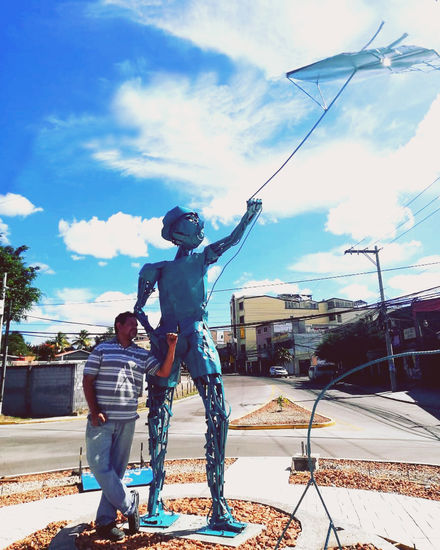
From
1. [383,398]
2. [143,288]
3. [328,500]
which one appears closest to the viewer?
[143,288]

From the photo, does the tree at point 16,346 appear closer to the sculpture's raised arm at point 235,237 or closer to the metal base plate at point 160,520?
the metal base plate at point 160,520

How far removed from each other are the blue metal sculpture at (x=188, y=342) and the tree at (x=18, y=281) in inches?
811

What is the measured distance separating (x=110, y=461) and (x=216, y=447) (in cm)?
99

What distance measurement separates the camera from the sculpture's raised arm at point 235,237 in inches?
159

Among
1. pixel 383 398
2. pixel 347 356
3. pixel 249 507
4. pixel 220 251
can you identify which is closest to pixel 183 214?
pixel 220 251

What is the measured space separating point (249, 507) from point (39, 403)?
18774 mm

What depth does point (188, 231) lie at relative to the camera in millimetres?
4559

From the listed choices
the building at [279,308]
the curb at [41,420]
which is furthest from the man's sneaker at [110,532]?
the building at [279,308]

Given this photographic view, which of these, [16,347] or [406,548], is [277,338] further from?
[406,548]

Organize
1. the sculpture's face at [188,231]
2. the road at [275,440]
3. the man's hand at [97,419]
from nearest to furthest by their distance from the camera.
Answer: the man's hand at [97,419], the sculpture's face at [188,231], the road at [275,440]

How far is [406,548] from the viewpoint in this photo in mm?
3689

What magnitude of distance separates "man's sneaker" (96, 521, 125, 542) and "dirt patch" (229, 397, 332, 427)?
34.8 ft

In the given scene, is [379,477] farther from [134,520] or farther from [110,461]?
[110,461]

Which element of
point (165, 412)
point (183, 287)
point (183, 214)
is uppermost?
point (183, 214)
